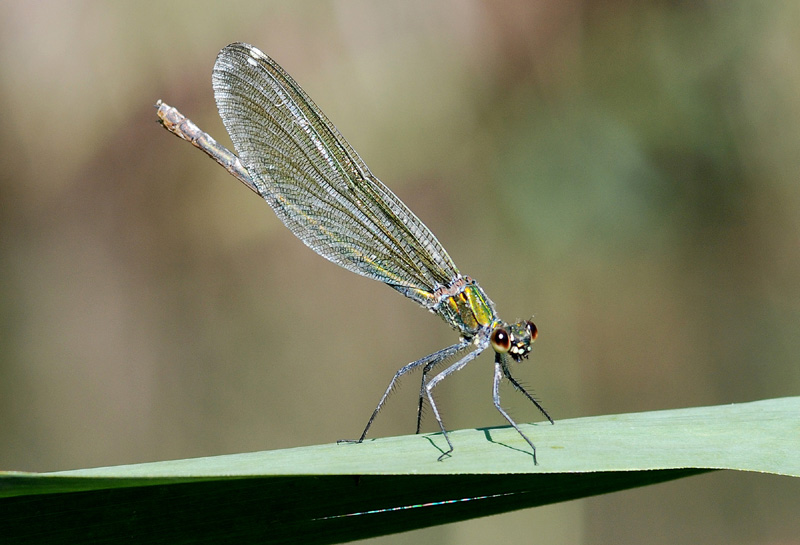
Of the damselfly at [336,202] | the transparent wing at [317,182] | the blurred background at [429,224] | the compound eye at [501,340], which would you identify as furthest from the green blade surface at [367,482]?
the blurred background at [429,224]

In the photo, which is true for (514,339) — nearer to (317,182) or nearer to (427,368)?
(427,368)

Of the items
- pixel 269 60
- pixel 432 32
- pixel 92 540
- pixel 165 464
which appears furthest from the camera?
pixel 432 32

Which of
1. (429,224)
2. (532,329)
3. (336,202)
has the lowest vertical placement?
(532,329)

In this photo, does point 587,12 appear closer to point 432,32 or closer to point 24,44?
point 432,32

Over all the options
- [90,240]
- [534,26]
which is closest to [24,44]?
[90,240]

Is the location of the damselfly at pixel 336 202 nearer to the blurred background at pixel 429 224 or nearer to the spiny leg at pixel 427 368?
the spiny leg at pixel 427 368

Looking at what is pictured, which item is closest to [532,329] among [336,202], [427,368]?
[427,368]

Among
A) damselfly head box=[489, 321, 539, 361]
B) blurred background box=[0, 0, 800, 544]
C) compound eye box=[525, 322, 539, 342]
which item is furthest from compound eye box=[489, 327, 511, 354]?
blurred background box=[0, 0, 800, 544]
